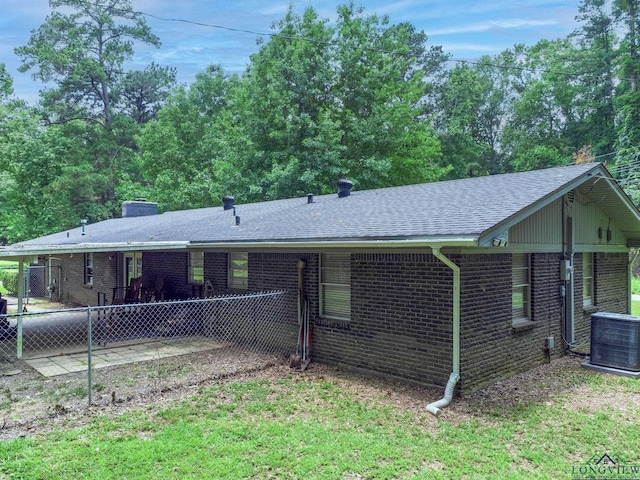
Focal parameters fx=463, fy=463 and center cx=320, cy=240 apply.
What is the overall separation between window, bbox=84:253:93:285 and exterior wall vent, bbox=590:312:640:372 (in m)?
15.6

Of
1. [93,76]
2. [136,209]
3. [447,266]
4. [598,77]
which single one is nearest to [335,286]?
[447,266]

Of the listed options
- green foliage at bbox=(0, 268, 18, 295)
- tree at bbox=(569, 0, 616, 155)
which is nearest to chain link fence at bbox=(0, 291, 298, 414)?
green foliage at bbox=(0, 268, 18, 295)

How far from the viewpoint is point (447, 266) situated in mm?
6434

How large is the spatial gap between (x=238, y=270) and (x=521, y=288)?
587cm

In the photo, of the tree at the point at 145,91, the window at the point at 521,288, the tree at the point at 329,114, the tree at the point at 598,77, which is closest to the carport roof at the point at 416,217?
the window at the point at 521,288

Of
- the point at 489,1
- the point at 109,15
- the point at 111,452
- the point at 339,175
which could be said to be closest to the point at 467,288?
the point at 111,452

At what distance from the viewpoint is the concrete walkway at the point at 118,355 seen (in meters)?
8.16

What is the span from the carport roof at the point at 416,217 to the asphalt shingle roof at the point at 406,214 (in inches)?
0.6

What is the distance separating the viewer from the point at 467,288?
6.48 meters

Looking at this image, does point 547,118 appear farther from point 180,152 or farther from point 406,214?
point 406,214

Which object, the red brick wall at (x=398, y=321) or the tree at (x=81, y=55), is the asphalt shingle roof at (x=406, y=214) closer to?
the red brick wall at (x=398, y=321)

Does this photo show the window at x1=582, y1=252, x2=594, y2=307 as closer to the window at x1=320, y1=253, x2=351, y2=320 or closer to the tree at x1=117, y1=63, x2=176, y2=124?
the window at x1=320, y1=253, x2=351, y2=320

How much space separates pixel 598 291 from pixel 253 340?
293 inches

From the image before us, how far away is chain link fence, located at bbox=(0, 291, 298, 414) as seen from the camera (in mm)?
7207
